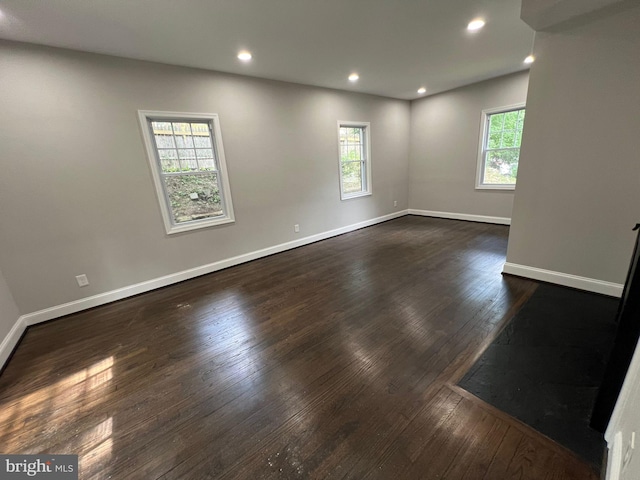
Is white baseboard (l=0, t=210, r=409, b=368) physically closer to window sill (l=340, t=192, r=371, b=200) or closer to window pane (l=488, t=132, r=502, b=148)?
window sill (l=340, t=192, r=371, b=200)

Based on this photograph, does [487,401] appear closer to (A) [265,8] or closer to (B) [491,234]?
(A) [265,8]

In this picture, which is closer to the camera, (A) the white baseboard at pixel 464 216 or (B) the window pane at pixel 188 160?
(B) the window pane at pixel 188 160

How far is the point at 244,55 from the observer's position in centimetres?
295

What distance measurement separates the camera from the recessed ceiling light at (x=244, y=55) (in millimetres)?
2876

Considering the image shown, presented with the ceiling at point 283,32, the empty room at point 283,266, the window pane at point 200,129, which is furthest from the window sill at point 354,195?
the window pane at point 200,129

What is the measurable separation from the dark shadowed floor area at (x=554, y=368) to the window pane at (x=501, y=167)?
3327 mm

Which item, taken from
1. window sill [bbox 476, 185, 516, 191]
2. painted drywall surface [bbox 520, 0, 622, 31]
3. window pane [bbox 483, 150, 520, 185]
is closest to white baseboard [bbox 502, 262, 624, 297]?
painted drywall surface [bbox 520, 0, 622, 31]

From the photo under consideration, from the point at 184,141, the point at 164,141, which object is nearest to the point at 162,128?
the point at 164,141

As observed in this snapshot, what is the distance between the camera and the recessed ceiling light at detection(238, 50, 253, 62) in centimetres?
288

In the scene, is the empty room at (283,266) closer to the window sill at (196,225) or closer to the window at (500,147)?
the window sill at (196,225)

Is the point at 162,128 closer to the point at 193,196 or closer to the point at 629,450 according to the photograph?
the point at 193,196

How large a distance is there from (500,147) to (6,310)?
7429 millimetres

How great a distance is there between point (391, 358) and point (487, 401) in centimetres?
60

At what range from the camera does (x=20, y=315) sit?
8.56ft
